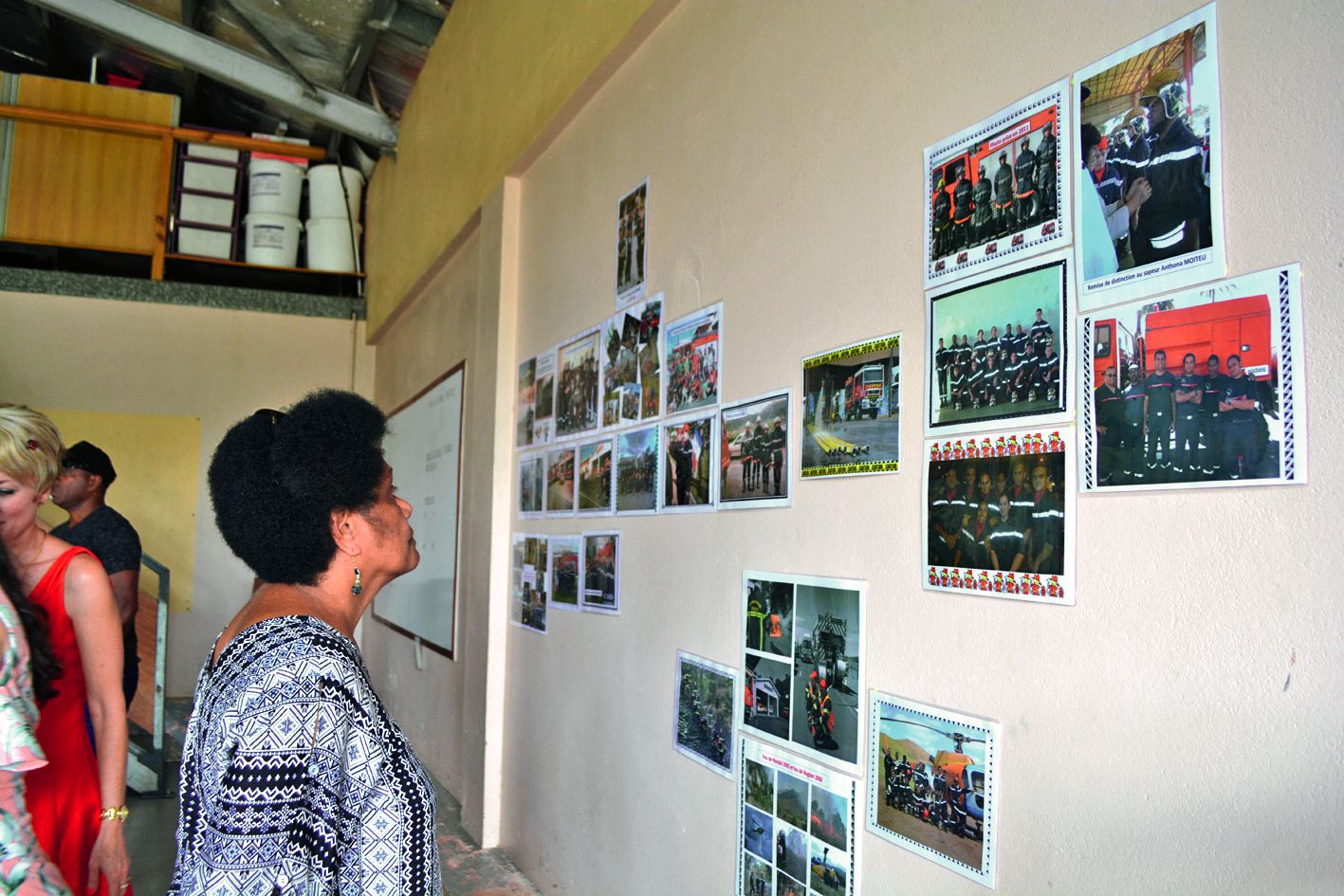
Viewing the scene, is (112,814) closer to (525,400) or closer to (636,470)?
(636,470)

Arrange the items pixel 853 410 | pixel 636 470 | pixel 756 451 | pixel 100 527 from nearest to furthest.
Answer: pixel 853 410 → pixel 756 451 → pixel 636 470 → pixel 100 527

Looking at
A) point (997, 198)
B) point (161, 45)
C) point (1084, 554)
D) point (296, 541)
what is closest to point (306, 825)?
point (296, 541)

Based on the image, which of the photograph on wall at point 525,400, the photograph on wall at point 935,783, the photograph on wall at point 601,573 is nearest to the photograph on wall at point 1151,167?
the photograph on wall at point 935,783

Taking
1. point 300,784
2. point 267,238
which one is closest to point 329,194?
point 267,238

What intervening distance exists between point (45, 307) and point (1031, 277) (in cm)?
789

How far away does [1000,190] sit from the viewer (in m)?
1.47

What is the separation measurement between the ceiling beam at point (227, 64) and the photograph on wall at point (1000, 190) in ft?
19.6

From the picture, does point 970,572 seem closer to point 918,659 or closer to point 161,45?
point 918,659

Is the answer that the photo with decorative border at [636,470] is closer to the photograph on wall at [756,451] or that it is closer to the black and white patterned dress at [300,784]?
the photograph on wall at [756,451]

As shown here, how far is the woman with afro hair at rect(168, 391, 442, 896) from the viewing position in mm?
1188

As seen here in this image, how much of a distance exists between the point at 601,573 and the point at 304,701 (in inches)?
67.3

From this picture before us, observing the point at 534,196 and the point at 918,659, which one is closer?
the point at 918,659

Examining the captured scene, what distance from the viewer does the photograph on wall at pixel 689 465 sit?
2.30 metres

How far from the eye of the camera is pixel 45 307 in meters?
7.25
